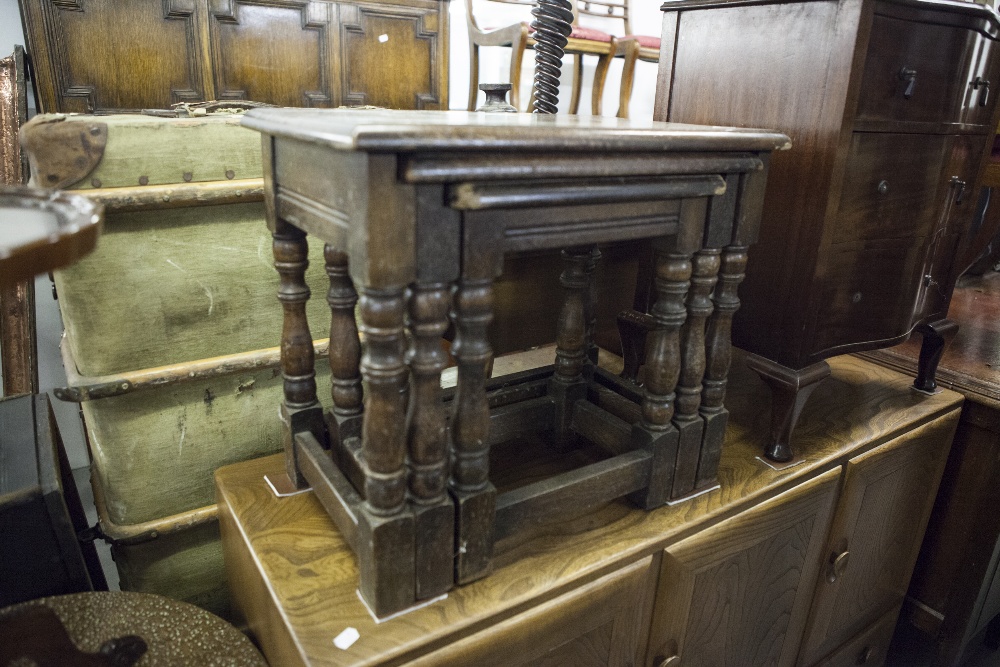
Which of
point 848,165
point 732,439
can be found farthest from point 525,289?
point 848,165

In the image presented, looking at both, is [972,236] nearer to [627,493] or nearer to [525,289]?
[525,289]

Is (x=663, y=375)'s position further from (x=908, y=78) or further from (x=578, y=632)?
(x=908, y=78)

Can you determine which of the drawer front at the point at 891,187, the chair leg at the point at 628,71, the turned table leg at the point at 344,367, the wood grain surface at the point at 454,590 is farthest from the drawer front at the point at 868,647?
the chair leg at the point at 628,71

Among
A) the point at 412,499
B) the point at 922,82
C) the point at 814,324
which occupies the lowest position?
the point at 412,499

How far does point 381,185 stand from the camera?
2.26 feet

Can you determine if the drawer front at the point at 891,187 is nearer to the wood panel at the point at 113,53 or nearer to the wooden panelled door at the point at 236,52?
the wooden panelled door at the point at 236,52

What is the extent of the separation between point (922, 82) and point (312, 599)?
4.30 feet

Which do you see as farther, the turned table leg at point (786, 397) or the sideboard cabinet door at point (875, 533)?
the sideboard cabinet door at point (875, 533)

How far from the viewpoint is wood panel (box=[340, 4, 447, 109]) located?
3.10 meters

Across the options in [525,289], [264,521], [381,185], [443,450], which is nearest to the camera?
[381,185]

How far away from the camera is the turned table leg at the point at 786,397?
126 cm

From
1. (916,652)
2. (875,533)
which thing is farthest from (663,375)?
(916,652)

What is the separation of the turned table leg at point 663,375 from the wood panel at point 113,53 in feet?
8.19

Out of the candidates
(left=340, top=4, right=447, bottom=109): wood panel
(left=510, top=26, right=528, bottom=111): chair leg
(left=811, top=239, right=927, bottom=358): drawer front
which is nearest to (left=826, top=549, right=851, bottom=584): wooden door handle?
(left=811, top=239, right=927, bottom=358): drawer front
